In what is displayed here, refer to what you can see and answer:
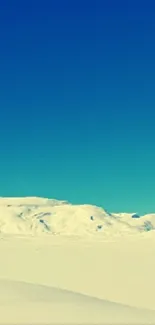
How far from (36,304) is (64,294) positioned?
240 cm

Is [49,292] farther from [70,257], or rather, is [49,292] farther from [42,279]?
[70,257]

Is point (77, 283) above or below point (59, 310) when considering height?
above

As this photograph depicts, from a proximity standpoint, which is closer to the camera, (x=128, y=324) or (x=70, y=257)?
(x=128, y=324)

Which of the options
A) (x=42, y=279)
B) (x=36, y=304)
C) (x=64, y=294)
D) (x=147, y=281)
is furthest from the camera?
(x=42, y=279)

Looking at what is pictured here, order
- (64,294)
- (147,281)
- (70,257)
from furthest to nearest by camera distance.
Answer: (70,257)
(147,281)
(64,294)

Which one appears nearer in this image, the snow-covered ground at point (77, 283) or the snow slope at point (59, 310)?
the snow slope at point (59, 310)

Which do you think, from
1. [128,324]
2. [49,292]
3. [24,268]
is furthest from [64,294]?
[24,268]

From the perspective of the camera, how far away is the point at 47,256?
84.2 feet

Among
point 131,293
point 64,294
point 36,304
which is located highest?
point 131,293

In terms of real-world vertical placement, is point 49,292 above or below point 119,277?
below

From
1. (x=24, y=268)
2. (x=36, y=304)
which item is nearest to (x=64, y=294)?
(x=36, y=304)

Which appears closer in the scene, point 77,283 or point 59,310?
point 59,310

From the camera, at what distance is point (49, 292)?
13.8 metres

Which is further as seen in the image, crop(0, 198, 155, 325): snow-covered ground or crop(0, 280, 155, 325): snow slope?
crop(0, 198, 155, 325): snow-covered ground
